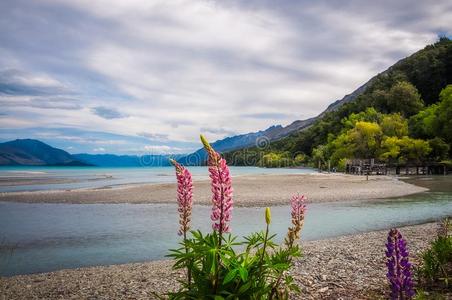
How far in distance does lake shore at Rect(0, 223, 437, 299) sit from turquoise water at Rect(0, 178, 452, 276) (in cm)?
264

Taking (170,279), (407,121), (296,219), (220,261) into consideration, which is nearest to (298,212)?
(296,219)

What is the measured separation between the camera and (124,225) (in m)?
24.2

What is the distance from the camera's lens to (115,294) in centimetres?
1004

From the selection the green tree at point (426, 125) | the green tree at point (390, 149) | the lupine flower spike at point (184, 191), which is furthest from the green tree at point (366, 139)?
the lupine flower spike at point (184, 191)

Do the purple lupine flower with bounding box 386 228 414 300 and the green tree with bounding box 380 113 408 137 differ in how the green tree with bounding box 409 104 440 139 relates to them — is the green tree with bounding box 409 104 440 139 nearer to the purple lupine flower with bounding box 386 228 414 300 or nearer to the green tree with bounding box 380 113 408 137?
the green tree with bounding box 380 113 408 137

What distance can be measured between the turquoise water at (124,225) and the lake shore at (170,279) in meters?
2.64

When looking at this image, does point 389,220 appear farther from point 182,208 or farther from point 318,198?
point 182,208

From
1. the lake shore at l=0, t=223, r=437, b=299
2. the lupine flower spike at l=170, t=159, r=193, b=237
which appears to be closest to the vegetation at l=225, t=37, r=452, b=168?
the lake shore at l=0, t=223, r=437, b=299

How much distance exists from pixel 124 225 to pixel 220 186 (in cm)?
2110

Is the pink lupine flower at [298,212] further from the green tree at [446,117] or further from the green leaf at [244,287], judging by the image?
the green tree at [446,117]

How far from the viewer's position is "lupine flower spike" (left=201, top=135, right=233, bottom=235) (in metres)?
4.57

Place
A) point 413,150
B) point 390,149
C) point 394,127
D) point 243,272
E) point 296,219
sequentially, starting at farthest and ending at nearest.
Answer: point 394,127
point 390,149
point 413,150
point 296,219
point 243,272

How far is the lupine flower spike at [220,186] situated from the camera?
15.0ft

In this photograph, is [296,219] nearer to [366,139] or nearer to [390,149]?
[390,149]
